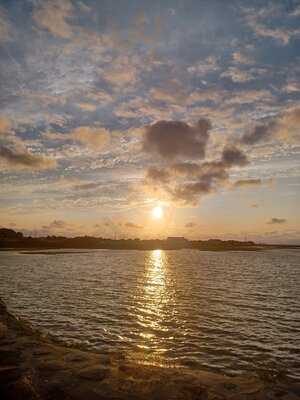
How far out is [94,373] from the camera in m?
14.0

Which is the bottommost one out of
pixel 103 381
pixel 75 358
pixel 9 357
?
pixel 75 358

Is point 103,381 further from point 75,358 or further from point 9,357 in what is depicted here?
point 9,357

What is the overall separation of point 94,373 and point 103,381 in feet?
3.37

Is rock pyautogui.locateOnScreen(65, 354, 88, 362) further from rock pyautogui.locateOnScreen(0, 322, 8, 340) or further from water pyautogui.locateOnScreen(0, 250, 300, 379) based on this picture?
rock pyautogui.locateOnScreen(0, 322, 8, 340)

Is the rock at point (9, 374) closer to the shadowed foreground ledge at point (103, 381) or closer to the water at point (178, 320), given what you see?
the shadowed foreground ledge at point (103, 381)

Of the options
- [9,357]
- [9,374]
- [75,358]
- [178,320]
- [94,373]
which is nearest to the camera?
[9,374]

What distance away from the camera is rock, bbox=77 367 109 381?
13423 mm

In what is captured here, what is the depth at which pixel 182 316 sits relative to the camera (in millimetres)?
28547

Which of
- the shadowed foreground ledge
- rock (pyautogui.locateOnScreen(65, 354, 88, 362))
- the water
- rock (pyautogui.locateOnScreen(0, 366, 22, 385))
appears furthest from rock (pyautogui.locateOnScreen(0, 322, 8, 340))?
rock (pyautogui.locateOnScreen(0, 366, 22, 385))

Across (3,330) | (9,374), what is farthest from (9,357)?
(3,330)

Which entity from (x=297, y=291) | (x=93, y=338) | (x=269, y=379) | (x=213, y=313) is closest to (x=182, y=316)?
(x=213, y=313)

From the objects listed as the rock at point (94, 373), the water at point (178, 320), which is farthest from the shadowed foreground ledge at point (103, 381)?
the water at point (178, 320)

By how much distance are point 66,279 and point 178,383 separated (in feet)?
138

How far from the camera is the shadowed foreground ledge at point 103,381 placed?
39.0 ft
